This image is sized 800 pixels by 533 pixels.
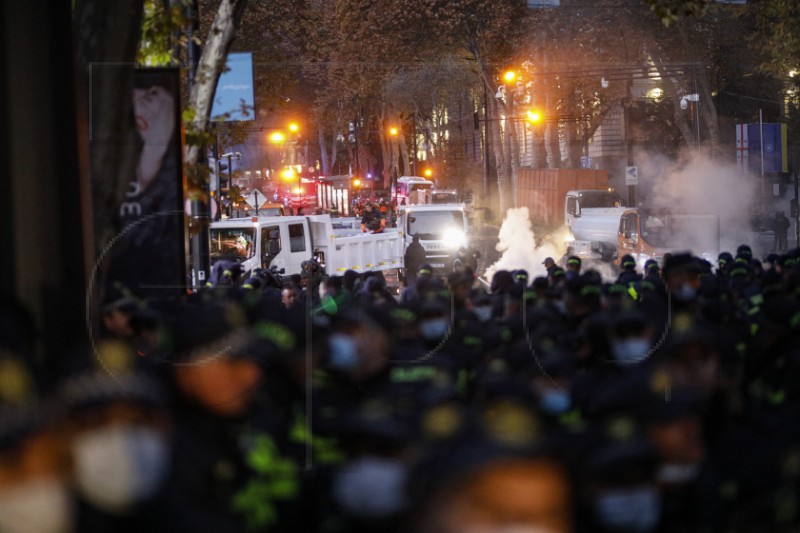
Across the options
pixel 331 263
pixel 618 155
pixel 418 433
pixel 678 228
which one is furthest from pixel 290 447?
pixel 618 155

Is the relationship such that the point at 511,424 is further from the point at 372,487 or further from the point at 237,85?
the point at 237,85

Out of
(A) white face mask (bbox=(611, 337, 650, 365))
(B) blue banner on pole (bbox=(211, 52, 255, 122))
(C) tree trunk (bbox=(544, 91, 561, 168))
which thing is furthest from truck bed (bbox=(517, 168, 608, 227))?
(A) white face mask (bbox=(611, 337, 650, 365))

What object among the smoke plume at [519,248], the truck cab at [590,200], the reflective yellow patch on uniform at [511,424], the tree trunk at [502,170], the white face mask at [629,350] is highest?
the tree trunk at [502,170]

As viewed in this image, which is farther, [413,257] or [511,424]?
[413,257]

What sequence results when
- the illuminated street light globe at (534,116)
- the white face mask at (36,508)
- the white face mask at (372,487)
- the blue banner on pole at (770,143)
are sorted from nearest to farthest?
1. the white face mask at (36,508)
2. the white face mask at (372,487)
3. the blue banner on pole at (770,143)
4. the illuminated street light globe at (534,116)

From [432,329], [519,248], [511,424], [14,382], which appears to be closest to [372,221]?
[519,248]

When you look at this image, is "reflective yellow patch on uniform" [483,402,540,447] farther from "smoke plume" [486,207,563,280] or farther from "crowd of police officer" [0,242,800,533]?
"smoke plume" [486,207,563,280]

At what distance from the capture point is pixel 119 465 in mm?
3689

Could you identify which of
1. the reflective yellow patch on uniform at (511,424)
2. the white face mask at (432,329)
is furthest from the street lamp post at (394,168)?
the reflective yellow patch on uniform at (511,424)

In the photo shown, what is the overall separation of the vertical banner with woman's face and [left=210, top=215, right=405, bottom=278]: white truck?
1123 cm

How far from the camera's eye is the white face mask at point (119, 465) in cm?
→ 365

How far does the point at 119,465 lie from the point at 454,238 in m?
24.8

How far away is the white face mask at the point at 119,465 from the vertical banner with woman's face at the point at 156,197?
4390 mm

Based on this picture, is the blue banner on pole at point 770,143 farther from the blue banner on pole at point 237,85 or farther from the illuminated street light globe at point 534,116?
the blue banner on pole at point 237,85
